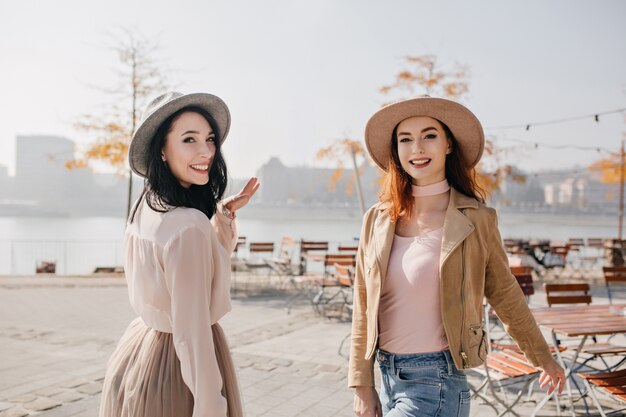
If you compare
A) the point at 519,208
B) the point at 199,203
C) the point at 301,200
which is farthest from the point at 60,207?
the point at 199,203

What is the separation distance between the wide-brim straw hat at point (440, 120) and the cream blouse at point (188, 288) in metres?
0.86

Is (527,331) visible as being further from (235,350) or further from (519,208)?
(519,208)

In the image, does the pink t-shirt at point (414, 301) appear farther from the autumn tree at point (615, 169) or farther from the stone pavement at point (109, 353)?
the autumn tree at point (615, 169)

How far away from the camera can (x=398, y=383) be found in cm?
183

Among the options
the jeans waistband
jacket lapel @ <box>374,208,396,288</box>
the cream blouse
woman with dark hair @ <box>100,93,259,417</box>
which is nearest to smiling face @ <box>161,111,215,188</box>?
woman with dark hair @ <box>100,93,259,417</box>

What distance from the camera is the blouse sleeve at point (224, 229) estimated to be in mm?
2037

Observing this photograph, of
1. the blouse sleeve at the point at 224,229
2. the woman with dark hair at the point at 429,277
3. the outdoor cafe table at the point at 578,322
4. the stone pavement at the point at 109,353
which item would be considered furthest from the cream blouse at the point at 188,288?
the stone pavement at the point at 109,353

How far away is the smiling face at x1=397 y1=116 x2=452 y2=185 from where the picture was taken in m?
1.97

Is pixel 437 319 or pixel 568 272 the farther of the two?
pixel 568 272

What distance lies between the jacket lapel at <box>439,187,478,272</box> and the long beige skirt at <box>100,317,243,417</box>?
0.80m

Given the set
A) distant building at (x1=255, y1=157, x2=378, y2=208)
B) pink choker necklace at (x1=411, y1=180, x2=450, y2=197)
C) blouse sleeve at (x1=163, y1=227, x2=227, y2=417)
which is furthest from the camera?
distant building at (x1=255, y1=157, x2=378, y2=208)

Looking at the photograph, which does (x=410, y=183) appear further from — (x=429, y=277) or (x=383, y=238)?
(x=429, y=277)

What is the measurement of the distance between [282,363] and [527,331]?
11.9ft

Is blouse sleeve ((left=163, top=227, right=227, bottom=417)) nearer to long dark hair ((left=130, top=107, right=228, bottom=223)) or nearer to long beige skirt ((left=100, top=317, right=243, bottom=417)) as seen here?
long beige skirt ((left=100, top=317, right=243, bottom=417))
